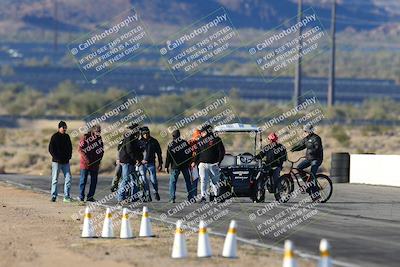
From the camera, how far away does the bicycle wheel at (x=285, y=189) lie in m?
28.6

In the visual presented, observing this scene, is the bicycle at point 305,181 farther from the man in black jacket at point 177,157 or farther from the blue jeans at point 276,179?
the man in black jacket at point 177,157

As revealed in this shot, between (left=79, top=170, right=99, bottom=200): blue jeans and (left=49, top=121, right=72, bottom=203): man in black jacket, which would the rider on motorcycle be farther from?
(left=49, top=121, right=72, bottom=203): man in black jacket

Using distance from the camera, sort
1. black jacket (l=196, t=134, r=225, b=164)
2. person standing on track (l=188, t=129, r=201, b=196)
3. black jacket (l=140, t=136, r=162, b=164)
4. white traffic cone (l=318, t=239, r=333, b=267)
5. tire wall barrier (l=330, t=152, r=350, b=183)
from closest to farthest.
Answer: white traffic cone (l=318, t=239, r=333, b=267) → black jacket (l=196, t=134, r=225, b=164) → person standing on track (l=188, t=129, r=201, b=196) → black jacket (l=140, t=136, r=162, b=164) → tire wall barrier (l=330, t=152, r=350, b=183)

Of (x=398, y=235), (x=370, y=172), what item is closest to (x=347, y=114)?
(x=370, y=172)

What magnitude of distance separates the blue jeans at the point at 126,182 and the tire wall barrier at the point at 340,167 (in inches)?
461

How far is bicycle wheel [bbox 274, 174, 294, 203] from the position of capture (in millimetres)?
28609

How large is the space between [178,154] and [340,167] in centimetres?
1161

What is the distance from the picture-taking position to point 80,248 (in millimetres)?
19000

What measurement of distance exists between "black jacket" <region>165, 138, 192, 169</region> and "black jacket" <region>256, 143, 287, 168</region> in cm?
155

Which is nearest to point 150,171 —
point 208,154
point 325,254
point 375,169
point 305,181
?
point 208,154

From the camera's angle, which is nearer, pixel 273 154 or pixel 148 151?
pixel 273 154

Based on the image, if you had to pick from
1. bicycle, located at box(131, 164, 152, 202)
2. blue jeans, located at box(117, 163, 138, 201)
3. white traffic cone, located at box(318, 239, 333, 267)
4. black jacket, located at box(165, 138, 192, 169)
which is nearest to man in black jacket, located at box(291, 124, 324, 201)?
black jacket, located at box(165, 138, 192, 169)

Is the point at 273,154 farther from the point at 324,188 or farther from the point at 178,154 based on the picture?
the point at 178,154

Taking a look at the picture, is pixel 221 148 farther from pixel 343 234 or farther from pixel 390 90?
pixel 390 90
